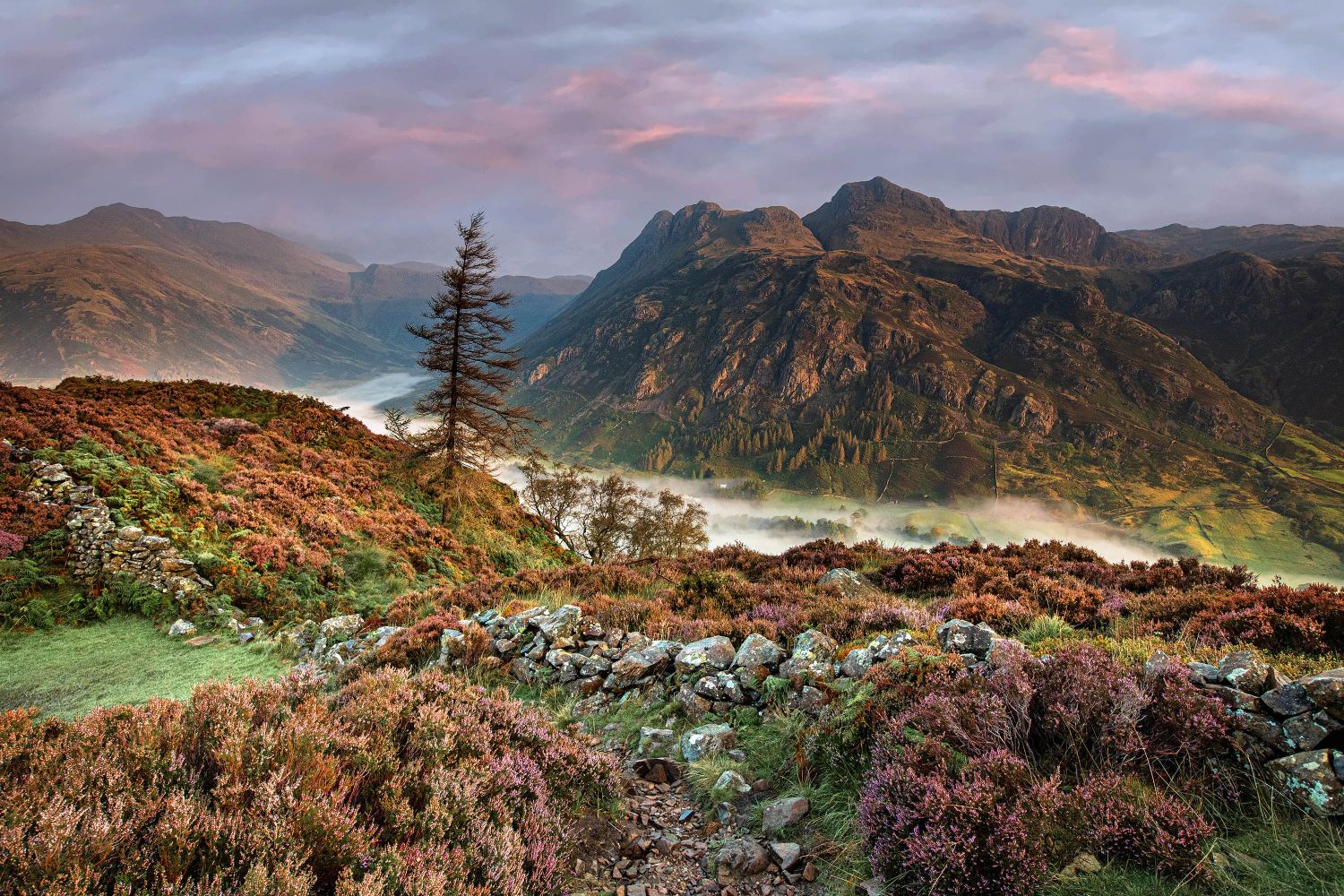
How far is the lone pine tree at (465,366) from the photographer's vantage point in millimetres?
26266

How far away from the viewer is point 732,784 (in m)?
5.48

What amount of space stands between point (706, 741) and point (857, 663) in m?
2.01

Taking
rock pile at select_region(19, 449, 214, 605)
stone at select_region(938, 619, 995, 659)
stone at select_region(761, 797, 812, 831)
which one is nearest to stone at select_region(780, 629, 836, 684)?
stone at select_region(938, 619, 995, 659)

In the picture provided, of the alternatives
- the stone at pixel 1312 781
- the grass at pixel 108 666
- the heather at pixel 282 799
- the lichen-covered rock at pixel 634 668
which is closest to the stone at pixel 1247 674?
the stone at pixel 1312 781

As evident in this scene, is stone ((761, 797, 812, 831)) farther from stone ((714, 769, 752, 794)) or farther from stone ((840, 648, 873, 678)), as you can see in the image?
stone ((840, 648, 873, 678))

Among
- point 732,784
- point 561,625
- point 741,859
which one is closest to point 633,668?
point 561,625

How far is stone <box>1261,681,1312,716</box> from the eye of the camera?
13.8 ft

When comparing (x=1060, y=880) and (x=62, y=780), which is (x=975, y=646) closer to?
(x=1060, y=880)

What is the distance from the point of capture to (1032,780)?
4043 millimetres

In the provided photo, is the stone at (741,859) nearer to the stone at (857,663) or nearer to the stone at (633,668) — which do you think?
the stone at (857,663)

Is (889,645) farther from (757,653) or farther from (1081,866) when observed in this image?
(1081,866)

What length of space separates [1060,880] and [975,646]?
326 cm

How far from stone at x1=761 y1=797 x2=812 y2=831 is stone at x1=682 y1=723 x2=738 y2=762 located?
1176 mm

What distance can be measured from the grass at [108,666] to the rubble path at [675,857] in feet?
27.5
